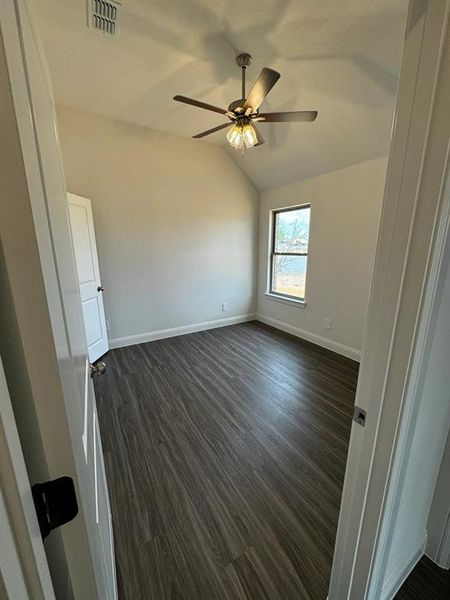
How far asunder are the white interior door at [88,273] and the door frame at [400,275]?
105 inches

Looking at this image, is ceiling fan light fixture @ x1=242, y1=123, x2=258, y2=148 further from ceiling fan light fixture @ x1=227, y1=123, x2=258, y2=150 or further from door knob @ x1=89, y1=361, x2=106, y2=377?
door knob @ x1=89, y1=361, x2=106, y2=377

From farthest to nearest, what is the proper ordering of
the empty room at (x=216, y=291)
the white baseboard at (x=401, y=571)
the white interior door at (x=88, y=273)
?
the white interior door at (x=88, y=273)
the white baseboard at (x=401, y=571)
the empty room at (x=216, y=291)

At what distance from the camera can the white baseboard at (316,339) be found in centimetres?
323

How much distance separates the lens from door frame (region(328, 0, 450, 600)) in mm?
586

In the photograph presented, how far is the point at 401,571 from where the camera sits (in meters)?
1.12

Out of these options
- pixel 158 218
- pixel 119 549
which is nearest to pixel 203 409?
pixel 119 549

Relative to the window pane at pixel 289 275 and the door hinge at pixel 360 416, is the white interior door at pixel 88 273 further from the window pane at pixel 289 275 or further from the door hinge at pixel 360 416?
the window pane at pixel 289 275

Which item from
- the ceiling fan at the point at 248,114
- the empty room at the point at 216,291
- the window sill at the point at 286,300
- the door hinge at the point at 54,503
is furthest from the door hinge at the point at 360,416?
the window sill at the point at 286,300

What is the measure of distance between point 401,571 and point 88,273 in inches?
134

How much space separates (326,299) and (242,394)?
1.86m

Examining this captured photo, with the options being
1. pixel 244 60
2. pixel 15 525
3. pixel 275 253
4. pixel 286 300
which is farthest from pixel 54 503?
pixel 275 253

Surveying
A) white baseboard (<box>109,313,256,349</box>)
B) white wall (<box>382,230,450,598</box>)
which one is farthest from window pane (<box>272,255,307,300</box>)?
white wall (<box>382,230,450,598</box>)

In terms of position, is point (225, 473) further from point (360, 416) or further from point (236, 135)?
point (236, 135)

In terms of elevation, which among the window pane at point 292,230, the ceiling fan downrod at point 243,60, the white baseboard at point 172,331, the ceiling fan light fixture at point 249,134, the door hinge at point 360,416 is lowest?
the white baseboard at point 172,331
